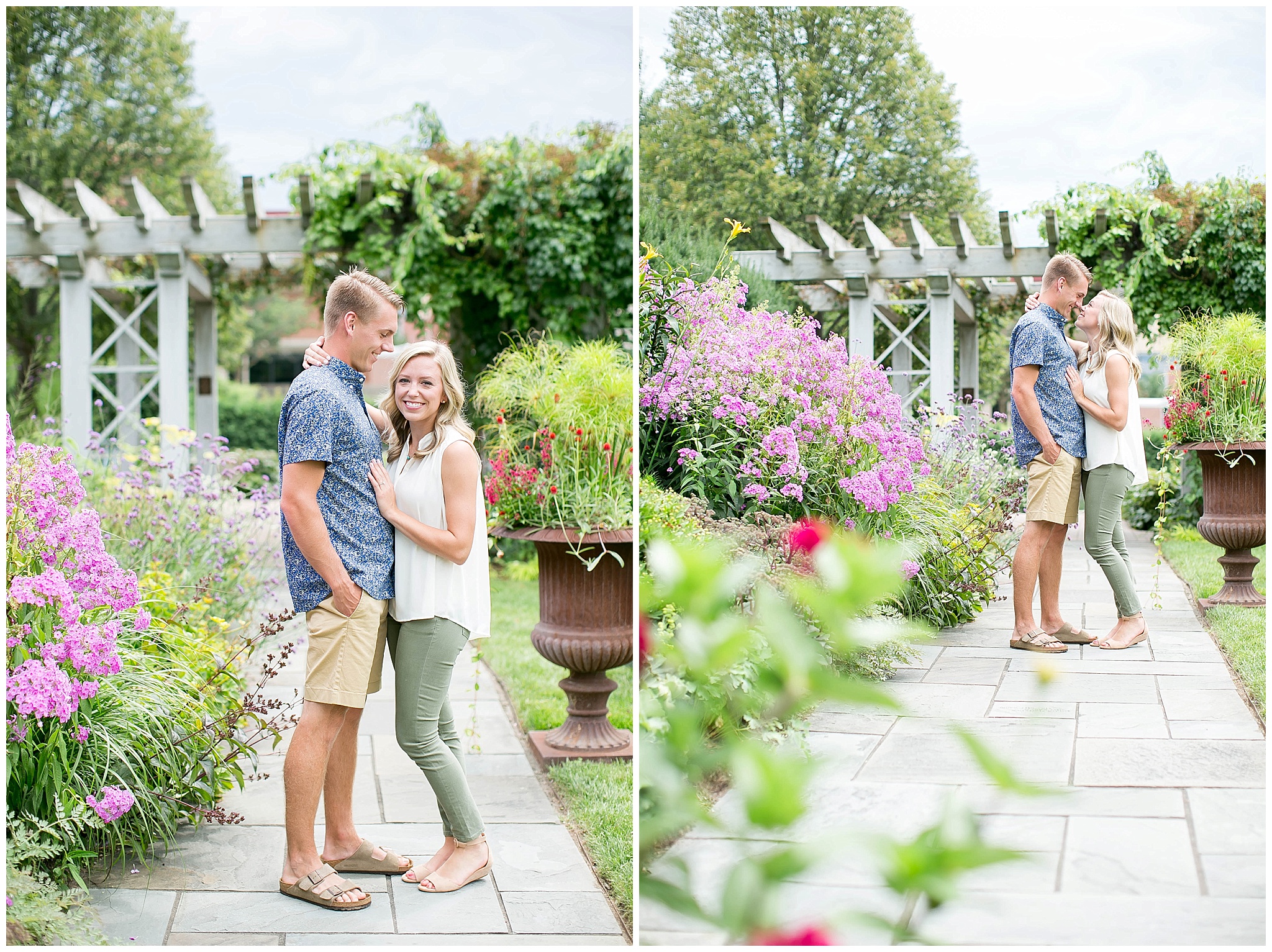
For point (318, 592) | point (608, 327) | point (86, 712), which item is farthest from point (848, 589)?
point (608, 327)

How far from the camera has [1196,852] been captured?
174 centimetres

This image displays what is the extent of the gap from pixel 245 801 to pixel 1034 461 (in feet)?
8.59

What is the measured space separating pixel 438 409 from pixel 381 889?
1290 mm

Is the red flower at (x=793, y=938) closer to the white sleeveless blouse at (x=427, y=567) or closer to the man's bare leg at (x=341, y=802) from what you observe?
the white sleeveless blouse at (x=427, y=567)

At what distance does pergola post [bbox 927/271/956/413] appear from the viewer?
1.97m

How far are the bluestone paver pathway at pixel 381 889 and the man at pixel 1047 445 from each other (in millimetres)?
1233

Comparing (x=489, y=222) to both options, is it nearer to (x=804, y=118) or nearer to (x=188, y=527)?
(x=188, y=527)

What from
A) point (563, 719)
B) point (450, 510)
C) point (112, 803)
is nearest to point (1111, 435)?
point (450, 510)

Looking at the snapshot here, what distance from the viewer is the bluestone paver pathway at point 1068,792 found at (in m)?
1.71

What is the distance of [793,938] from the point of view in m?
1.54

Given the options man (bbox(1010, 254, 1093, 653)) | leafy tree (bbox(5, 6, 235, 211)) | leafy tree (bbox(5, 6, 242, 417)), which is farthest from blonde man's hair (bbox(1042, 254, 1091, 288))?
leafy tree (bbox(5, 6, 235, 211))

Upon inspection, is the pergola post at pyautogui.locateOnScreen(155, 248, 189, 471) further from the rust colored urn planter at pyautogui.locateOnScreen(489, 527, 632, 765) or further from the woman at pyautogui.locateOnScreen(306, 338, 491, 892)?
the woman at pyautogui.locateOnScreen(306, 338, 491, 892)

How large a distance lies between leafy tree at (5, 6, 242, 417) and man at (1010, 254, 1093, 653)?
9.35 meters

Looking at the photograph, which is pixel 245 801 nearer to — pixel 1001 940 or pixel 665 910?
pixel 665 910
